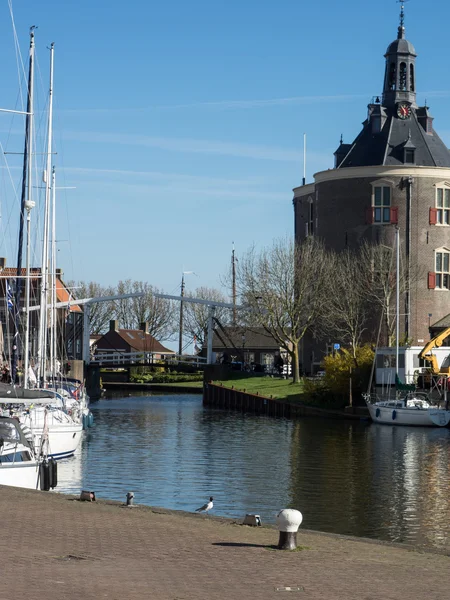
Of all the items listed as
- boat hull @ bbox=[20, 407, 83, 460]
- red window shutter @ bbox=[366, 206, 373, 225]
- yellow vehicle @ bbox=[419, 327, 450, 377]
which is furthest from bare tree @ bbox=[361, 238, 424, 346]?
boat hull @ bbox=[20, 407, 83, 460]

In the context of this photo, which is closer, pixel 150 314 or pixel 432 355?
pixel 432 355

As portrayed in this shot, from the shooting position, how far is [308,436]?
175 feet

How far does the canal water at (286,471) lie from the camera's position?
2908cm

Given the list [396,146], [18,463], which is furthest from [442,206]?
[18,463]

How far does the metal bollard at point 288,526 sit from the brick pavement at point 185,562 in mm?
264

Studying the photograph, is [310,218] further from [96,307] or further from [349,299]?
[96,307]

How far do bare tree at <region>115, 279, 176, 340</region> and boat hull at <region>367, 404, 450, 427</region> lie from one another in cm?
8103

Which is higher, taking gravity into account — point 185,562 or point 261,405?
A: point 261,405

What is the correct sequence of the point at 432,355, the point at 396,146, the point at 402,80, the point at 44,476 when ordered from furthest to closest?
the point at 402,80, the point at 396,146, the point at 432,355, the point at 44,476

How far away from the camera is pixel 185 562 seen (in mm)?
15195

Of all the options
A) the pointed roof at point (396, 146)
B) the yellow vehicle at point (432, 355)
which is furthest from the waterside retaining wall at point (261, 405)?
the pointed roof at point (396, 146)

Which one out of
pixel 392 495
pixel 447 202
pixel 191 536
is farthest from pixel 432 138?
pixel 191 536

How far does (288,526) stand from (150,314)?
125070mm

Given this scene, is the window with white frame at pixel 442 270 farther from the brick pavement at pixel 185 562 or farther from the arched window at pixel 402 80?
the brick pavement at pixel 185 562
